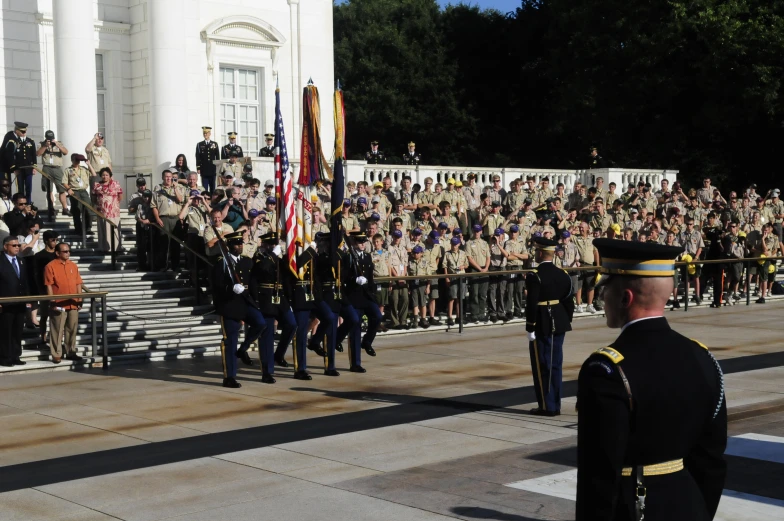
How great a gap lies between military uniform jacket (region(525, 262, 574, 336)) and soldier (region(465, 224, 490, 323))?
8.42m

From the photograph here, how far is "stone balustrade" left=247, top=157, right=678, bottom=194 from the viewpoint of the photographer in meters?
A: 26.1

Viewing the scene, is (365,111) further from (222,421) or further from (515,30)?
(222,421)

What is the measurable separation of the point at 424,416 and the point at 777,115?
107ft

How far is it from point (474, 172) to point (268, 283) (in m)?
16.3

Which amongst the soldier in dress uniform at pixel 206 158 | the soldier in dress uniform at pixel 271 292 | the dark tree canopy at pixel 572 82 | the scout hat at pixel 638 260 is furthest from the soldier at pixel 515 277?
the dark tree canopy at pixel 572 82

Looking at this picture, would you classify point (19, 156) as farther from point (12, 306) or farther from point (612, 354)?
point (612, 354)

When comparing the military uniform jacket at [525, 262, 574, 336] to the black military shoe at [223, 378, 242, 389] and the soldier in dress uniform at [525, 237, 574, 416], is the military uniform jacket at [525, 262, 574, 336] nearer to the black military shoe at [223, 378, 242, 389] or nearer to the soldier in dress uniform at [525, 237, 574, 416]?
the soldier in dress uniform at [525, 237, 574, 416]

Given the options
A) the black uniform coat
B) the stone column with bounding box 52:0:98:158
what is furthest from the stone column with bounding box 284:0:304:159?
the black uniform coat

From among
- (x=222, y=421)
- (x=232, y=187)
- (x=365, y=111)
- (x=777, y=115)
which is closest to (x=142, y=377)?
(x=222, y=421)

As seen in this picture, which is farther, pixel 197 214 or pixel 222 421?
pixel 197 214

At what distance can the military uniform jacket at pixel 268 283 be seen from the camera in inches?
552

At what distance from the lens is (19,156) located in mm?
21141

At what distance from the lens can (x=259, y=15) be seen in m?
29.2

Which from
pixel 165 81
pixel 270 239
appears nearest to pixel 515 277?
pixel 270 239
